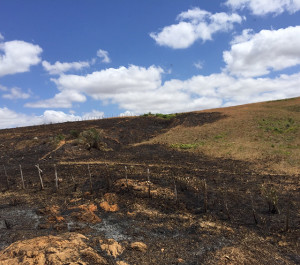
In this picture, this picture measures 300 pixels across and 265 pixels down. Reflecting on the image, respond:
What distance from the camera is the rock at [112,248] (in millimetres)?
7384

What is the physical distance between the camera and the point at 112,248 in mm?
7527

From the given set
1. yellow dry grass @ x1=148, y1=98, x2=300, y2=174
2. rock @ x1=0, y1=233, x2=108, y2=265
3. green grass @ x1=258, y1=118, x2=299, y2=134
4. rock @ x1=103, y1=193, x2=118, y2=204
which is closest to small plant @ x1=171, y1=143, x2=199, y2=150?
yellow dry grass @ x1=148, y1=98, x2=300, y2=174

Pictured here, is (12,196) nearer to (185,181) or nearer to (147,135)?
(185,181)

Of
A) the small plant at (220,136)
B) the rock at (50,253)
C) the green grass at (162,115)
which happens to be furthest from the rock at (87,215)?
the green grass at (162,115)

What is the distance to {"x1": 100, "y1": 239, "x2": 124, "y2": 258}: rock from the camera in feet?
24.2

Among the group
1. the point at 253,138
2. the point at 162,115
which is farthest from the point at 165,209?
the point at 162,115

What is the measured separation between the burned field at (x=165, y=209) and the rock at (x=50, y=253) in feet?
1.00

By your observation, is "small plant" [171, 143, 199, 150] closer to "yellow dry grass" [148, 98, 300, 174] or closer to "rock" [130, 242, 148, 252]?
"yellow dry grass" [148, 98, 300, 174]

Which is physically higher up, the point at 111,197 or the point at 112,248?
the point at 111,197

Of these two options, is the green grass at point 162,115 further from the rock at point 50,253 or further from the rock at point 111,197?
the rock at point 50,253

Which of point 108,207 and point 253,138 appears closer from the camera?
point 108,207

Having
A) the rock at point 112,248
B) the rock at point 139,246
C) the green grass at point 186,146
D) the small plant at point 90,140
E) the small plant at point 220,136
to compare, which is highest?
the small plant at point 90,140

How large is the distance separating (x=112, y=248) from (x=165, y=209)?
A: 141 inches

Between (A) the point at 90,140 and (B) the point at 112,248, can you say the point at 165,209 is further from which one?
(A) the point at 90,140
